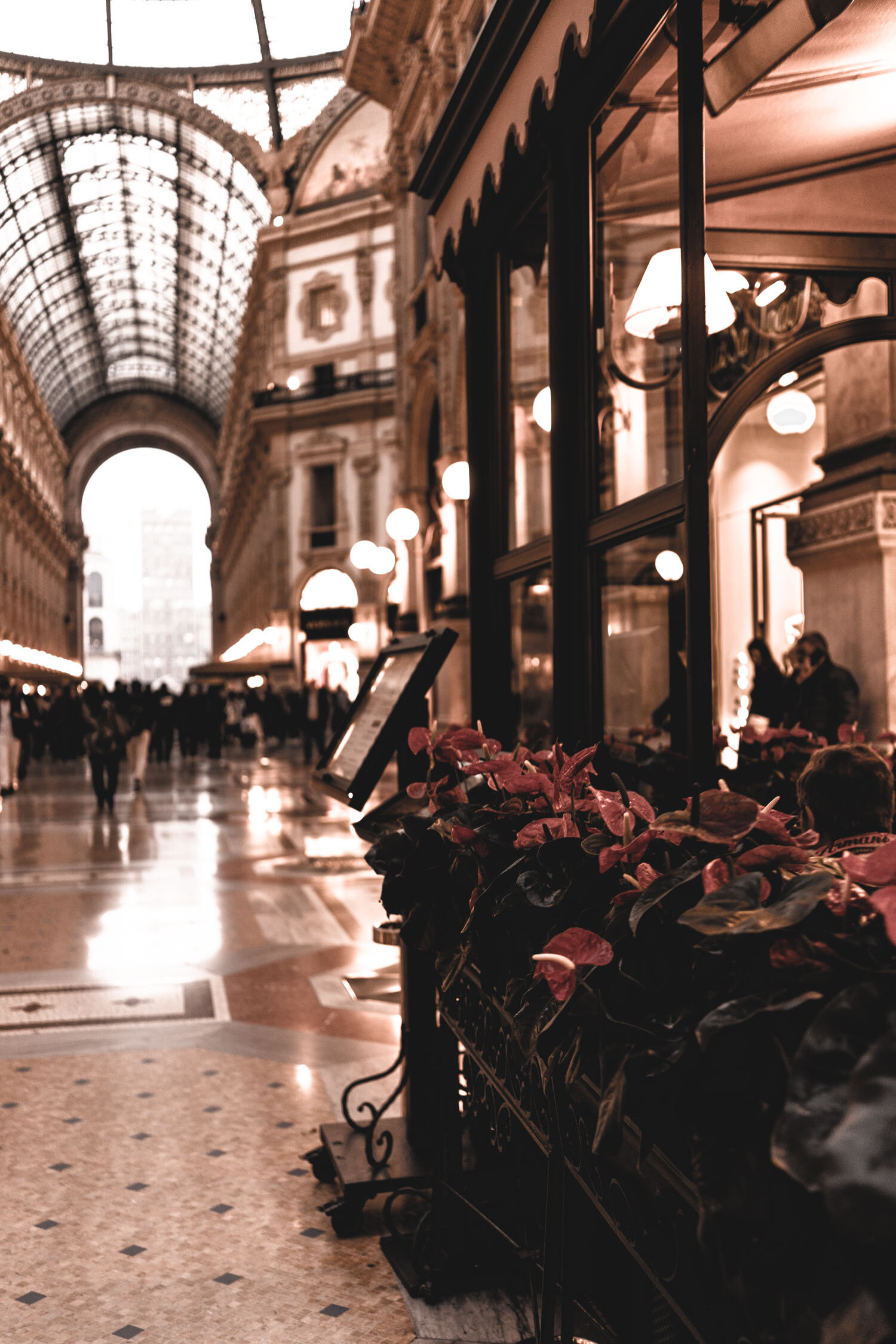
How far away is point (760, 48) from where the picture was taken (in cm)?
325

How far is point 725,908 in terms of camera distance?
127 cm

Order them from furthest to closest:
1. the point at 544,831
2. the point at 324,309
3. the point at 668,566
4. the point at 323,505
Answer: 1. the point at 323,505
2. the point at 324,309
3. the point at 668,566
4. the point at 544,831

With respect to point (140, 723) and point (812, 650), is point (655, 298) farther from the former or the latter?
point (140, 723)

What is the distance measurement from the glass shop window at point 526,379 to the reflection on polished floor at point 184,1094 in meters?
2.01

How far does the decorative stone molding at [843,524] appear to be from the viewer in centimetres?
703

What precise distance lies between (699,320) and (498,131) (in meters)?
1.61

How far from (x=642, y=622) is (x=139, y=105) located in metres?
42.8

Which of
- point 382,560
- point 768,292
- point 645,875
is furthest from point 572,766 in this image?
point 382,560

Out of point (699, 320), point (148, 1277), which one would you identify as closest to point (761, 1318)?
point (699, 320)

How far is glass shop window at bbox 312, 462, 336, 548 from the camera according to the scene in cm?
3738

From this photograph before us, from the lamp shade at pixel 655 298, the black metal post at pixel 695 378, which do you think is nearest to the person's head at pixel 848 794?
the black metal post at pixel 695 378

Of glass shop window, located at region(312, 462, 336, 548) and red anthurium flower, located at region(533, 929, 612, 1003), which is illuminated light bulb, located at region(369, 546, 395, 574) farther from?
glass shop window, located at region(312, 462, 336, 548)

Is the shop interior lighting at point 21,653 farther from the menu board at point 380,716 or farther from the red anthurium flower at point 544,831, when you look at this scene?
the red anthurium flower at point 544,831

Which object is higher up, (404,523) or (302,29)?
(302,29)
